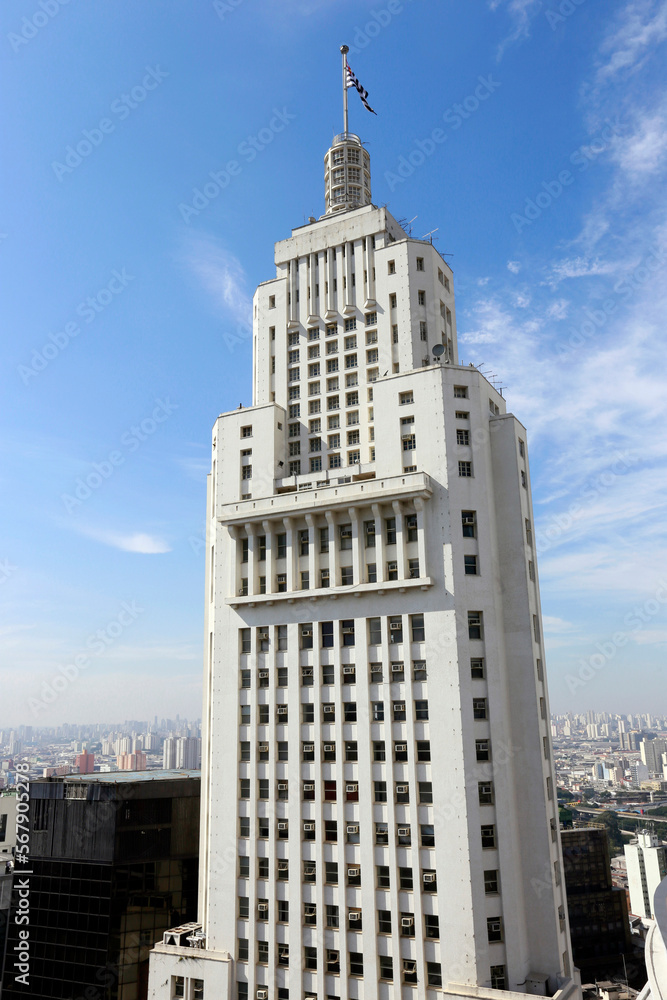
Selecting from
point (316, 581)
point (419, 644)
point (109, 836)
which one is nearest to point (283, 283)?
point (316, 581)

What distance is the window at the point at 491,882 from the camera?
3361 centimetres

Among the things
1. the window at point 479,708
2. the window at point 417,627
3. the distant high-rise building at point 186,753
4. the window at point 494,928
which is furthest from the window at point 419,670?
the distant high-rise building at point 186,753

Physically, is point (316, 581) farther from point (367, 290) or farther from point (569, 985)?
point (569, 985)

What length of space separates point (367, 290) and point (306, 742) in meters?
30.7

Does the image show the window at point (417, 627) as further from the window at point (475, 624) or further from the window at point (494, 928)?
the window at point (494, 928)

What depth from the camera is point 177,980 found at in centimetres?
3856

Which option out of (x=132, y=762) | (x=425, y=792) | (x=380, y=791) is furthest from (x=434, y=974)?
(x=132, y=762)

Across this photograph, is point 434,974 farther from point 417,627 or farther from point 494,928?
point 417,627

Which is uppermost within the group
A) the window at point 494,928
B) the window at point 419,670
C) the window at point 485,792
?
the window at point 419,670

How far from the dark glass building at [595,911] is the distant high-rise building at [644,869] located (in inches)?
1226

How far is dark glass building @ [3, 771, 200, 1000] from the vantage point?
4475 cm

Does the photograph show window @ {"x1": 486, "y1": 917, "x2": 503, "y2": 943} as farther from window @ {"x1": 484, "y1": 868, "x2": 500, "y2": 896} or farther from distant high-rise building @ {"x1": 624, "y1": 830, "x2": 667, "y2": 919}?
distant high-rise building @ {"x1": 624, "y1": 830, "x2": 667, "y2": 919}

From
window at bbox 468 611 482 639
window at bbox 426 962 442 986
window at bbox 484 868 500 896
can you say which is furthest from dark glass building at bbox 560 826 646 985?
window at bbox 468 611 482 639

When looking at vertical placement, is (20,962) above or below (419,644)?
below
